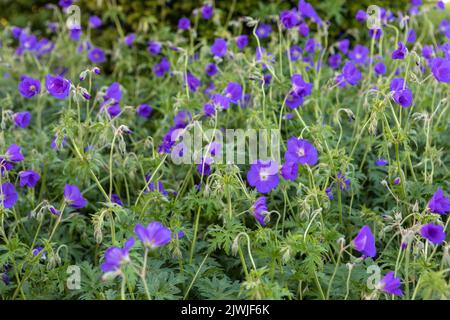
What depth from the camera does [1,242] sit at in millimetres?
3055

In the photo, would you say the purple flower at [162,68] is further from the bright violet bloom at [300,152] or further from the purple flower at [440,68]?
the purple flower at [440,68]

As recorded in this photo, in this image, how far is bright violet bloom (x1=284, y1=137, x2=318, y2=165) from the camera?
8.21 feet

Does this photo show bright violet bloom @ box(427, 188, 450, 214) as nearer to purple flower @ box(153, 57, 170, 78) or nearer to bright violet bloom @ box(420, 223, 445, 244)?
bright violet bloom @ box(420, 223, 445, 244)

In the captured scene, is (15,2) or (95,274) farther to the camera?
(15,2)

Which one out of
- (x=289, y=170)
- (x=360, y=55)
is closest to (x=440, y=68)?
(x=289, y=170)

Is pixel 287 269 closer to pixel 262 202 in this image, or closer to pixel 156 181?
pixel 262 202

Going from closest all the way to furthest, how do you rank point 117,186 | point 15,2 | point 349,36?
point 117,186 < point 349,36 < point 15,2

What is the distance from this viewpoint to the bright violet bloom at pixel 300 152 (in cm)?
250

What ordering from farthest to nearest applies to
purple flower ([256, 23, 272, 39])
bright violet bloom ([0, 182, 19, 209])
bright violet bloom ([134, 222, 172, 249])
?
purple flower ([256, 23, 272, 39]) → bright violet bloom ([0, 182, 19, 209]) → bright violet bloom ([134, 222, 172, 249])

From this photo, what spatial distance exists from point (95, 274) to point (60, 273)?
13 centimetres

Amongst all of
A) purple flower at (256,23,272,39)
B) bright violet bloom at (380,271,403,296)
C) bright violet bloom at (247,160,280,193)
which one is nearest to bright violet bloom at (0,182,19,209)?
bright violet bloom at (247,160,280,193)

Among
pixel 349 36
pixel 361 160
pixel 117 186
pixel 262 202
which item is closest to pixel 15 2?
pixel 349 36

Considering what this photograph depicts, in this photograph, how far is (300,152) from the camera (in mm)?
2518

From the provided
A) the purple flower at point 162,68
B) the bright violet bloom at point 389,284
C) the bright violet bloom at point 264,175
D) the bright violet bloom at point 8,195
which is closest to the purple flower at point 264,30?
the purple flower at point 162,68
